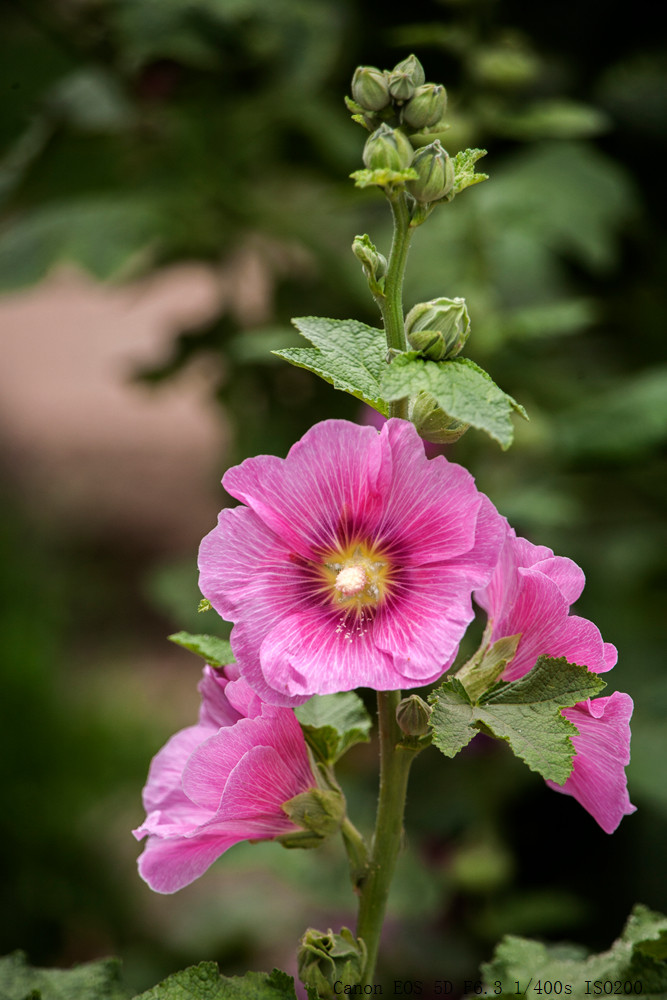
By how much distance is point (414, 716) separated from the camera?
2.21 ft

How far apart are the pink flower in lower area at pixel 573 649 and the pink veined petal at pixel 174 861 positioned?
0.24 meters

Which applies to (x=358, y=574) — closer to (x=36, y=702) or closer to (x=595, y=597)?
(x=595, y=597)

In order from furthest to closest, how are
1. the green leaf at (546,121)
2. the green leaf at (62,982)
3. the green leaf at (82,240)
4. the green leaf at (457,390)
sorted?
the green leaf at (82,240)
the green leaf at (546,121)
the green leaf at (62,982)
the green leaf at (457,390)

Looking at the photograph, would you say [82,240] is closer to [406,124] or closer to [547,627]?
[406,124]

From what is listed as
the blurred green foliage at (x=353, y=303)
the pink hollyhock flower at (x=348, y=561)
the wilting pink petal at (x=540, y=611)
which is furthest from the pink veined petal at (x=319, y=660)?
the blurred green foliage at (x=353, y=303)

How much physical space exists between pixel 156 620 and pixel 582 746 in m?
3.44

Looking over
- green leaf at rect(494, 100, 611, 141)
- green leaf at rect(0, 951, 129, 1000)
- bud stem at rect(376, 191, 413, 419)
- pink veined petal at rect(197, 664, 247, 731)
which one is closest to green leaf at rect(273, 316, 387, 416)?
bud stem at rect(376, 191, 413, 419)

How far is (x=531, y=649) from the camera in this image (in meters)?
0.69

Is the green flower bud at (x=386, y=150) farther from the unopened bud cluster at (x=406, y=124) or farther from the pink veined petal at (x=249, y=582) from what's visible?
the pink veined petal at (x=249, y=582)

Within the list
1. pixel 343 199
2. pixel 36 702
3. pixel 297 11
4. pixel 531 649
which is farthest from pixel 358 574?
pixel 36 702

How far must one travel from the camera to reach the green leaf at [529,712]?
24.1 inches

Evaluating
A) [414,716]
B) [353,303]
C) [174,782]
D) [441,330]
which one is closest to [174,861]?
[174,782]

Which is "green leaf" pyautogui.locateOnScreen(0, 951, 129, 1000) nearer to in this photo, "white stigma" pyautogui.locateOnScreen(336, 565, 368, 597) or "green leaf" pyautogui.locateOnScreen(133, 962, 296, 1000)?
"green leaf" pyautogui.locateOnScreen(133, 962, 296, 1000)

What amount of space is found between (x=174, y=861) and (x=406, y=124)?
53cm
